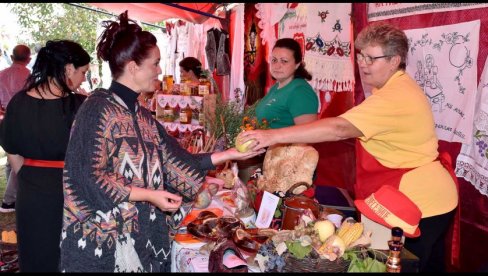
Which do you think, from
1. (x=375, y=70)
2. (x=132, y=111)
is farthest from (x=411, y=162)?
(x=132, y=111)

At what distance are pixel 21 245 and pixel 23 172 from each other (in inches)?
17.5

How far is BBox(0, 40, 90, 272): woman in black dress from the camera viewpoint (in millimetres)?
2578

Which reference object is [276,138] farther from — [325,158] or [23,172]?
[325,158]

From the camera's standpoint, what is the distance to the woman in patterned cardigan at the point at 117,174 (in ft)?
5.59

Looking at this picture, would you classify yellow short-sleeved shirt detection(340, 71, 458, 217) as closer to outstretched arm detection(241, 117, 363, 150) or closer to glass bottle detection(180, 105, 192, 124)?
outstretched arm detection(241, 117, 363, 150)

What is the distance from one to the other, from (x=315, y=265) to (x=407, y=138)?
822 millimetres

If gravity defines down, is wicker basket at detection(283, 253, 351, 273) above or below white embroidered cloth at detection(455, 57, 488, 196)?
below

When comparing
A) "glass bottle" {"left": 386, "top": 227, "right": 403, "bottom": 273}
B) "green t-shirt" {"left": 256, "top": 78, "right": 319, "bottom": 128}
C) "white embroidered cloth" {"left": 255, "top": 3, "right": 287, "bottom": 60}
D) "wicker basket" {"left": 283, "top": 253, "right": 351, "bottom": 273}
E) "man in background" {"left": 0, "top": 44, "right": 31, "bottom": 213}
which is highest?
"white embroidered cloth" {"left": 255, "top": 3, "right": 287, "bottom": 60}

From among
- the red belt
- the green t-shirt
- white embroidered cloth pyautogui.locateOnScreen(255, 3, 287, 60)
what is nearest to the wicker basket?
the green t-shirt

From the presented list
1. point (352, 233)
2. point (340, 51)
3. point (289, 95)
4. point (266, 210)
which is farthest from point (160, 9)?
point (352, 233)

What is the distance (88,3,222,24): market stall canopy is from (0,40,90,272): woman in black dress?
3.48m

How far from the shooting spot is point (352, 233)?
5.08 feet

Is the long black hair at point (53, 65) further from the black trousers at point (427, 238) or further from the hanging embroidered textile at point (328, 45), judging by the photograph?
the hanging embroidered textile at point (328, 45)

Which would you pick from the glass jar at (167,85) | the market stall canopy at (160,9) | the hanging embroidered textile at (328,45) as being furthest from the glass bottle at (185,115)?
the market stall canopy at (160,9)
